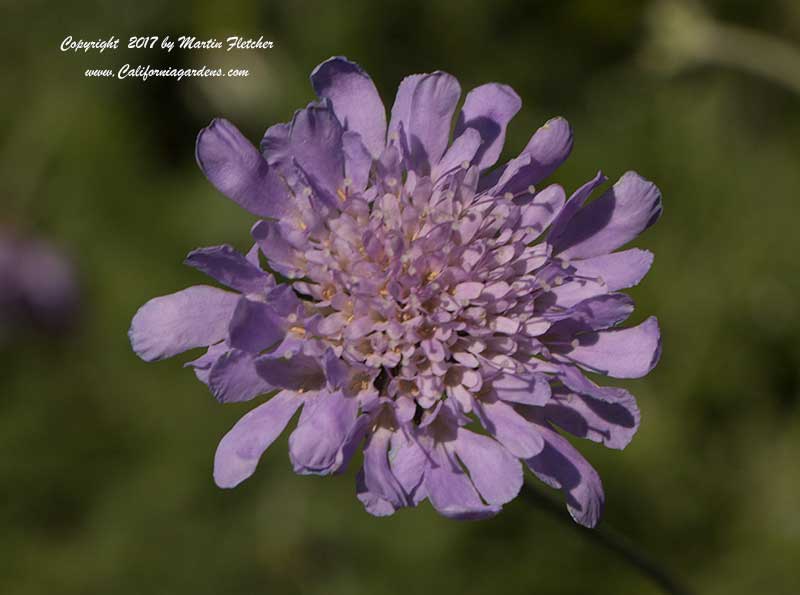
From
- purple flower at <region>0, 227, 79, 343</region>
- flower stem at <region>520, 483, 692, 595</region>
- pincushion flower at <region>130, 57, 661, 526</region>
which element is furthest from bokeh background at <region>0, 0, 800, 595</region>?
pincushion flower at <region>130, 57, 661, 526</region>

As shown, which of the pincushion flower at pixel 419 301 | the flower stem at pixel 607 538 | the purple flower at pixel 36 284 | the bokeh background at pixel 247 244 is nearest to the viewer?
the pincushion flower at pixel 419 301

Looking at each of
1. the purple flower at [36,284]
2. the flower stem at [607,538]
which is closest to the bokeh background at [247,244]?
the purple flower at [36,284]

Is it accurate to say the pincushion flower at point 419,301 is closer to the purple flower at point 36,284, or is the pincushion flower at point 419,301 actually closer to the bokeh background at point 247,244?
the bokeh background at point 247,244

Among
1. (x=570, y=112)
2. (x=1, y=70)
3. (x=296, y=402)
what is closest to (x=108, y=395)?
(x=1, y=70)

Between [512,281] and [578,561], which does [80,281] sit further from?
[512,281]

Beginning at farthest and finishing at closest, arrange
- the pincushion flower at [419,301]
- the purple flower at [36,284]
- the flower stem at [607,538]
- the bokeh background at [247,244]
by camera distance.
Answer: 1. the purple flower at [36,284]
2. the bokeh background at [247,244]
3. the flower stem at [607,538]
4. the pincushion flower at [419,301]

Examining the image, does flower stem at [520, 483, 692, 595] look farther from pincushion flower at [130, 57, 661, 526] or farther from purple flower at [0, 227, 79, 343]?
purple flower at [0, 227, 79, 343]

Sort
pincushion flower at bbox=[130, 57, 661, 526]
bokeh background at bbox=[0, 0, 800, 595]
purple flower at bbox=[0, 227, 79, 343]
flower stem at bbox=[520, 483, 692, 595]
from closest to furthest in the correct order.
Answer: pincushion flower at bbox=[130, 57, 661, 526] < flower stem at bbox=[520, 483, 692, 595] < bokeh background at bbox=[0, 0, 800, 595] < purple flower at bbox=[0, 227, 79, 343]
